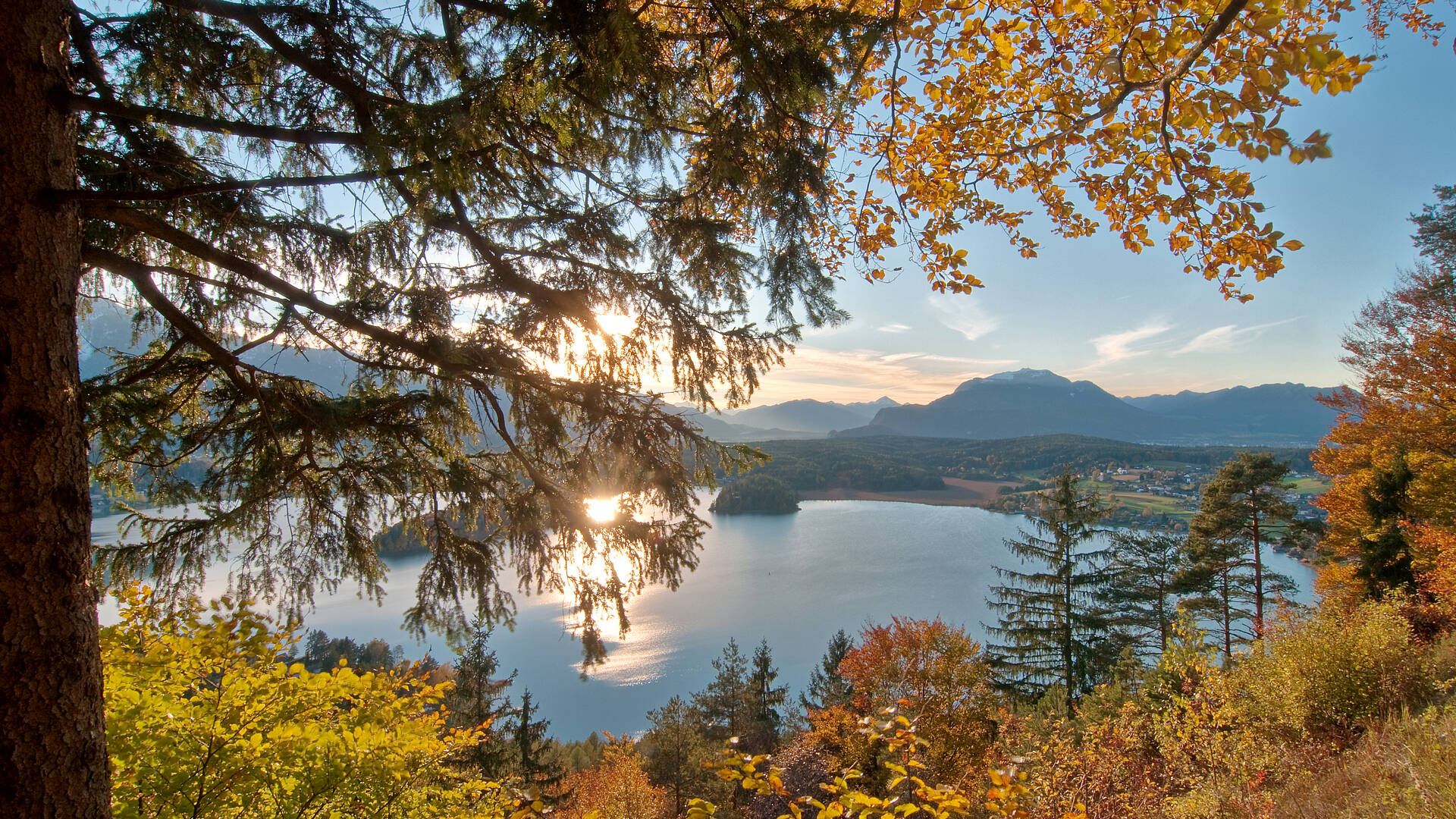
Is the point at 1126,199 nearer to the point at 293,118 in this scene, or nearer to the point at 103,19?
the point at 293,118

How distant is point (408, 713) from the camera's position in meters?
2.99

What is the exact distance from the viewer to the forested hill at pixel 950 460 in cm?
7912

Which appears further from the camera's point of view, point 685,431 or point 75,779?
point 685,431

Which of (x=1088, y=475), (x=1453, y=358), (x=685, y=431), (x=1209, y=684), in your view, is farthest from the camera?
(x=1088, y=475)

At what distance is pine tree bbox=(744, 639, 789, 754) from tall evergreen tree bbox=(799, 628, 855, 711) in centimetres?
111

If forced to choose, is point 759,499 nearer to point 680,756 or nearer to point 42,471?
point 680,756

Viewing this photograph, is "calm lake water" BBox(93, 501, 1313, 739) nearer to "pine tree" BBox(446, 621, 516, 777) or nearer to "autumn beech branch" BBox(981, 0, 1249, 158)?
"pine tree" BBox(446, 621, 516, 777)

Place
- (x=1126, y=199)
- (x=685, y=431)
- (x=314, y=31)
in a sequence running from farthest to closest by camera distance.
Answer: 1. (x=685, y=431)
2. (x=314, y=31)
3. (x=1126, y=199)

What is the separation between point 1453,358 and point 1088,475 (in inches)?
2817

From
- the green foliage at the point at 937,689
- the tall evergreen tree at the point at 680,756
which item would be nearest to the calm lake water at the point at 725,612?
the tall evergreen tree at the point at 680,756

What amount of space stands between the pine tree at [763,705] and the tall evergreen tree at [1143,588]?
11.0 metres

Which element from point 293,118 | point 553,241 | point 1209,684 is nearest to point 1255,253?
point 553,241

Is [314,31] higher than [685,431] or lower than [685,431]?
higher

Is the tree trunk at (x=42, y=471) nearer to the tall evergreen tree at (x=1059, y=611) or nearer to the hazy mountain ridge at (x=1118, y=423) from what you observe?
the tall evergreen tree at (x=1059, y=611)
